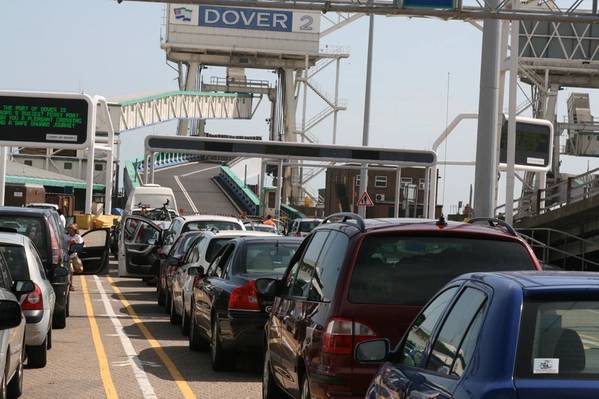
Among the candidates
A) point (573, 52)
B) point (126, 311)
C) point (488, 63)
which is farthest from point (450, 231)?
point (573, 52)

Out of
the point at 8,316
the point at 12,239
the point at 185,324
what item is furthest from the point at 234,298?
the point at 8,316

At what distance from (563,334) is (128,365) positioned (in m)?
10.4

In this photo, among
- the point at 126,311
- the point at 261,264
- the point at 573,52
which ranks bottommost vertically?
the point at 126,311

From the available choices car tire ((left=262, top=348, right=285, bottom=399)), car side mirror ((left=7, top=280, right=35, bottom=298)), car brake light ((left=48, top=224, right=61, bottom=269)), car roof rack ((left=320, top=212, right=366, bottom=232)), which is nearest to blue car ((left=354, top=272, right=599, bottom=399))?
car roof rack ((left=320, top=212, right=366, bottom=232))

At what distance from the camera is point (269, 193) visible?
282 feet

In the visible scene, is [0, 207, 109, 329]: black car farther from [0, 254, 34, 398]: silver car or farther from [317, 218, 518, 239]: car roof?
[317, 218, 518, 239]: car roof

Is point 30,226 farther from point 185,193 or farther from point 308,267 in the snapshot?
point 185,193

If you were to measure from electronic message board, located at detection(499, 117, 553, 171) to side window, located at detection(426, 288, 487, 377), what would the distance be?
3946 cm

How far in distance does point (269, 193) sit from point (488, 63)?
64.0 m

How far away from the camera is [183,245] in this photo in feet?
77.2

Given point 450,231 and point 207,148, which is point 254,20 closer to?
point 207,148

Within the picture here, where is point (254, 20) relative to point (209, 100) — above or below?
above

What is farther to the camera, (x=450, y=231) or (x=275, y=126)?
(x=275, y=126)

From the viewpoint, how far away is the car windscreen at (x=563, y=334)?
5371mm
